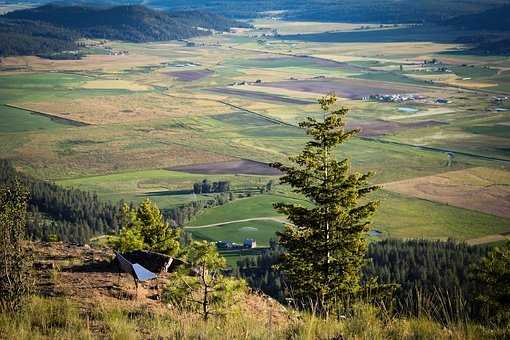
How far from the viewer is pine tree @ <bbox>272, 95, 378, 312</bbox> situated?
23328 mm

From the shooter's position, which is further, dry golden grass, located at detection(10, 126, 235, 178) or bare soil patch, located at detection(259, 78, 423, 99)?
bare soil patch, located at detection(259, 78, 423, 99)

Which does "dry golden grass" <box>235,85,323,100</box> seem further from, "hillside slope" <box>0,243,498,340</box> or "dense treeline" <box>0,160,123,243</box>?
"hillside slope" <box>0,243,498,340</box>

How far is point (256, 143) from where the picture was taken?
121 m

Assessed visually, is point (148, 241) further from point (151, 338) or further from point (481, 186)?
point (481, 186)

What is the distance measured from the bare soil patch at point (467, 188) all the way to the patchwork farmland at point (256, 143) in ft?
0.91

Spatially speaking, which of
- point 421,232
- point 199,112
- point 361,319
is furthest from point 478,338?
point 199,112

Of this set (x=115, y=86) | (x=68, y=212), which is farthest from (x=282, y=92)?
(x=68, y=212)

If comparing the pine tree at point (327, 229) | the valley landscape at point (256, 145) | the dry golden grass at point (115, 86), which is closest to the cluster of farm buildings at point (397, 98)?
the valley landscape at point (256, 145)

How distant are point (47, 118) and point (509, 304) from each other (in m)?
135

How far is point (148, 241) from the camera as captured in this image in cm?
3266

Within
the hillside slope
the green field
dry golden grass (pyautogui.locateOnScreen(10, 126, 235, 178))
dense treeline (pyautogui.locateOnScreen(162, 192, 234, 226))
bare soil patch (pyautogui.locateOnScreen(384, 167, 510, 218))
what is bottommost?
the green field

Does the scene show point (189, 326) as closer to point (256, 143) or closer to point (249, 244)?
point (249, 244)

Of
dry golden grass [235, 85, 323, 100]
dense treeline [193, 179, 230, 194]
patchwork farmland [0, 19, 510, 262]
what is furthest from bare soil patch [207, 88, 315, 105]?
dense treeline [193, 179, 230, 194]

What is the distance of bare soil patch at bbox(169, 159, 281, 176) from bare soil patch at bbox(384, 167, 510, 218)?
68.8 ft
